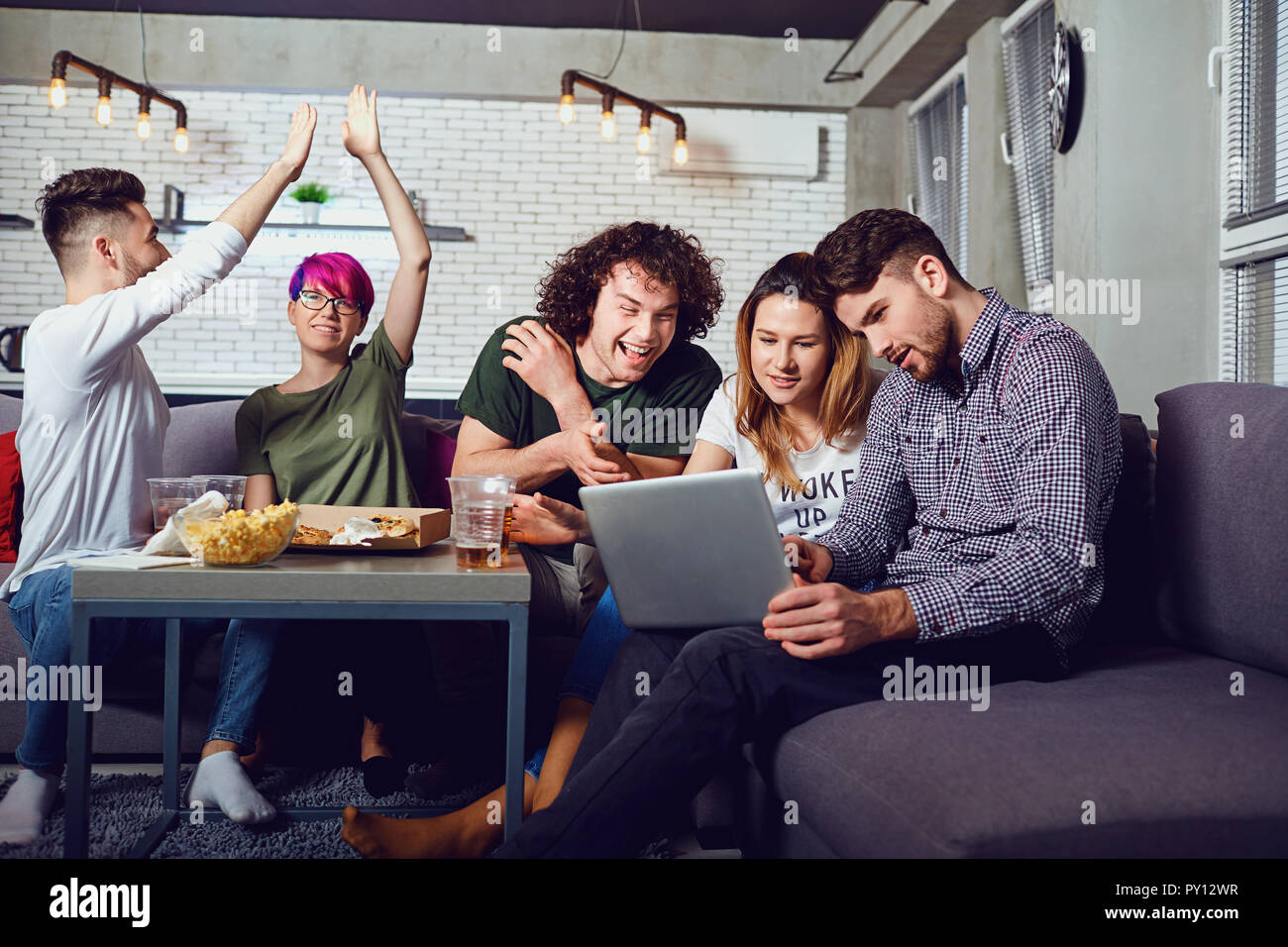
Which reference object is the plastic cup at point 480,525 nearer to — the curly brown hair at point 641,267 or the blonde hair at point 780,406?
the blonde hair at point 780,406

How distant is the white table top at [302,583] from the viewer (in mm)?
1388

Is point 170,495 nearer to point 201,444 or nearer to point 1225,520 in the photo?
point 201,444

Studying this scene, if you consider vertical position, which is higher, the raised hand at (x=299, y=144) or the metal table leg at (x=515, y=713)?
the raised hand at (x=299, y=144)

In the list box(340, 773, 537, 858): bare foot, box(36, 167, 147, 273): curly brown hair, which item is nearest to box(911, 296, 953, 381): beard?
box(340, 773, 537, 858): bare foot

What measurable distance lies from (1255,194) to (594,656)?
2769mm

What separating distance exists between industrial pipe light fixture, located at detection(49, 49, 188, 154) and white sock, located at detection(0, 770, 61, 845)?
13.0 feet

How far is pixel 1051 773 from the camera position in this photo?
116 centimetres

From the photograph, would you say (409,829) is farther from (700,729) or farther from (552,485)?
(552,485)

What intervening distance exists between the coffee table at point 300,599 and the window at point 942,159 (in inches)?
179

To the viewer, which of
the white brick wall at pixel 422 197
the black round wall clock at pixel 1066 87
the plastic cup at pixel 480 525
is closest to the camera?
the plastic cup at pixel 480 525

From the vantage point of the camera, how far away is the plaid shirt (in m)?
1.47

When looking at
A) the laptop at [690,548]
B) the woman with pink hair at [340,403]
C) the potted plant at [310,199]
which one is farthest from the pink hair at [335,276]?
the potted plant at [310,199]

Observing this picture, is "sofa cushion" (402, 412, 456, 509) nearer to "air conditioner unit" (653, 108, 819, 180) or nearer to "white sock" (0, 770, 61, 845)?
"white sock" (0, 770, 61, 845)

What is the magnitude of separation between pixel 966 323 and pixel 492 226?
4.93 metres
